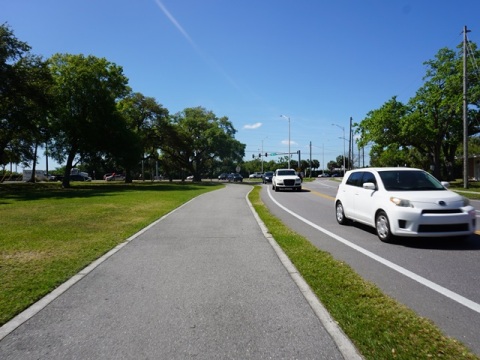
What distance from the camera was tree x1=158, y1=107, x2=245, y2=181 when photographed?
205 feet

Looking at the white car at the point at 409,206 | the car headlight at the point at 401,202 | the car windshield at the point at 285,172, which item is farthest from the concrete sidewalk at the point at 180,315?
the car windshield at the point at 285,172

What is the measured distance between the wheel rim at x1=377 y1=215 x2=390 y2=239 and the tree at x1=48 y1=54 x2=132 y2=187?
35.1 metres

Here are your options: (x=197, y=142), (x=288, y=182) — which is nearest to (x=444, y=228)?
(x=288, y=182)

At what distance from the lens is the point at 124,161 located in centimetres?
4203

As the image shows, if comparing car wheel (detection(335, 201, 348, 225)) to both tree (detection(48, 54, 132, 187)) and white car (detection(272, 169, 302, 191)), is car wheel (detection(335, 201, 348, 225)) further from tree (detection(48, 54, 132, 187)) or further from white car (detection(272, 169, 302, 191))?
tree (detection(48, 54, 132, 187))

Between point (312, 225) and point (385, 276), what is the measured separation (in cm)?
582

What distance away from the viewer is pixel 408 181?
9.23m

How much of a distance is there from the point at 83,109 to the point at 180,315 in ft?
131

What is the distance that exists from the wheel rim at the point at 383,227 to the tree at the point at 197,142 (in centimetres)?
5127

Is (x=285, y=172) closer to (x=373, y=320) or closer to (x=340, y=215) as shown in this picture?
(x=340, y=215)

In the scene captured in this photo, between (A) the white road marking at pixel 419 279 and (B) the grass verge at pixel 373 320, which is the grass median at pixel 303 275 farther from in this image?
(A) the white road marking at pixel 419 279

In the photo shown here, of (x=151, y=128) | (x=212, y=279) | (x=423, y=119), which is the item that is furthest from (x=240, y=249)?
(x=151, y=128)

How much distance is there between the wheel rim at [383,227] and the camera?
8.54 metres

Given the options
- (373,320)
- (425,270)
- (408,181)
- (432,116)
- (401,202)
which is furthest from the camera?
(432,116)
